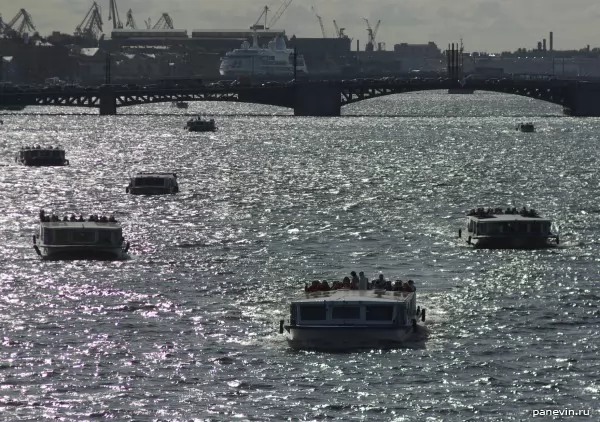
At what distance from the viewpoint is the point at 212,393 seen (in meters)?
57.3

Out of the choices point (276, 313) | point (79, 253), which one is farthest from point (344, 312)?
point (79, 253)

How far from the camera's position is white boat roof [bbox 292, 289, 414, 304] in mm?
65500

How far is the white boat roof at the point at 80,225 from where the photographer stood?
88625 millimetres

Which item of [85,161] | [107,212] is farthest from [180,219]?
[85,161]

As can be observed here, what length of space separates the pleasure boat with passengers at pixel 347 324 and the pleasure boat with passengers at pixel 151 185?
66400 millimetres

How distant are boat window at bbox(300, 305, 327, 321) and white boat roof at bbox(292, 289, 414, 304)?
234 millimetres

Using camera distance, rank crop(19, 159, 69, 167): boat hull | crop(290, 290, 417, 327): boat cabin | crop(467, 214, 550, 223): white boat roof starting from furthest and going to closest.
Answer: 1. crop(19, 159, 69, 167): boat hull
2. crop(467, 214, 550, 223): white boat roof
3. crop(290, 290, 417, 327): boat cabin

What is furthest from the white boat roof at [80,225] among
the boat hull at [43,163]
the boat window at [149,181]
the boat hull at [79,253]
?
the boat hull at [43,163]

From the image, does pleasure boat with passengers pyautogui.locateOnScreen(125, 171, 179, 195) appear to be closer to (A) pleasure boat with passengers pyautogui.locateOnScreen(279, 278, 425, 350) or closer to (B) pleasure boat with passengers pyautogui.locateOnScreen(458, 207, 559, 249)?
(B) pleasure boat with passengers pyautogui.locateOnScreen(458, 207, 559, 249)

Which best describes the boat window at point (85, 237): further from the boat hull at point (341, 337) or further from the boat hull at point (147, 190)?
the boat hull at point (147, 190)

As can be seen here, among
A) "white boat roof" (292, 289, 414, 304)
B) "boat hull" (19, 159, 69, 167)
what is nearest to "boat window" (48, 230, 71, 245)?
"white boat roof" (292, 289, 414, 304)

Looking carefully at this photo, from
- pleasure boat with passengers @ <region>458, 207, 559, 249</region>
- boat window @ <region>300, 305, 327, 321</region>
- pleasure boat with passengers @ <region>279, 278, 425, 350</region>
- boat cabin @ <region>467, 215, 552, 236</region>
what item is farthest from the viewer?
boat cabin @ <region>467, 215, 552, 236</region>

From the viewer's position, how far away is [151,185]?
132000 mm

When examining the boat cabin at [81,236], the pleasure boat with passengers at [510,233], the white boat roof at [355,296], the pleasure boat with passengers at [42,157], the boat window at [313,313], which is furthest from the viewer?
the pleasure boat with passengers at [42,157]
